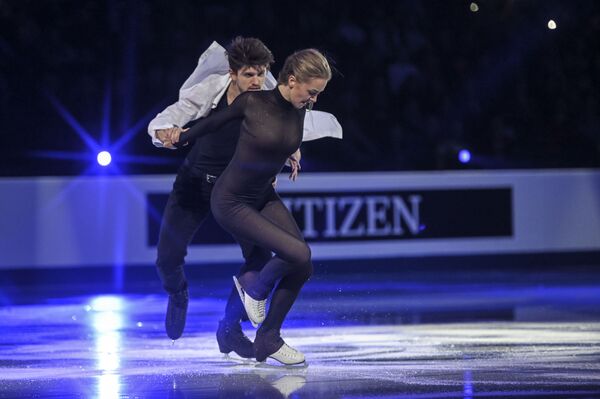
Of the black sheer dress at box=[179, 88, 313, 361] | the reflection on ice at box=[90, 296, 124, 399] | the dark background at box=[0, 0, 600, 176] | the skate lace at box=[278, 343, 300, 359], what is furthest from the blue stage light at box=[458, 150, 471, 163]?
the skate lace at box=[278, 343, 300, 359]

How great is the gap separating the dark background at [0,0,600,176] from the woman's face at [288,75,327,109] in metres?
5.92

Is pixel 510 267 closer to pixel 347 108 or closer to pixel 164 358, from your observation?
pixel 347 108

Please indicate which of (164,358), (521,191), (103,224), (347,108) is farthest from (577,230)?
(164,358)

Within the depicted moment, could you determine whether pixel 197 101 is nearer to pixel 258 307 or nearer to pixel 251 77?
pixel 251 77

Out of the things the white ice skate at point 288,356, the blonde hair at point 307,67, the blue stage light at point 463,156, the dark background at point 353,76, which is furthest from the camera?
the blue stage light at point 463,156

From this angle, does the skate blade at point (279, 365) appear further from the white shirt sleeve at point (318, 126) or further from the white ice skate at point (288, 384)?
the white shirt sleeve at point (318, 126)

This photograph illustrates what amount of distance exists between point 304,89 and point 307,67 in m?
0.11

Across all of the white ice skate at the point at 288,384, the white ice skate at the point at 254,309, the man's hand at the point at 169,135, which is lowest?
the white ice skate at the point at 288,384

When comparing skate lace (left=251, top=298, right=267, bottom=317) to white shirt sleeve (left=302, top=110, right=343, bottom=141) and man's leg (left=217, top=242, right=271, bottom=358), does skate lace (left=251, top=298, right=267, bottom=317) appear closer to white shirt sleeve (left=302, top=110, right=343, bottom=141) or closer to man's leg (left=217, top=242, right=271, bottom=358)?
man's leg (left=217, top=242, right=271, bottom=358)

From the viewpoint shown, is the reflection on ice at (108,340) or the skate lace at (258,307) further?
the skate lace at (258,307)

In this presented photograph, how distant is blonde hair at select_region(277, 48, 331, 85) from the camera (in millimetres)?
5324

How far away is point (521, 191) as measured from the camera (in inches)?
468

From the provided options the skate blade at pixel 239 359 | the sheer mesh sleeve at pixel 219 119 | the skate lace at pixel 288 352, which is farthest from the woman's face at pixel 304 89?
the skate blade at pixel 239 359

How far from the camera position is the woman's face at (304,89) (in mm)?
5355
